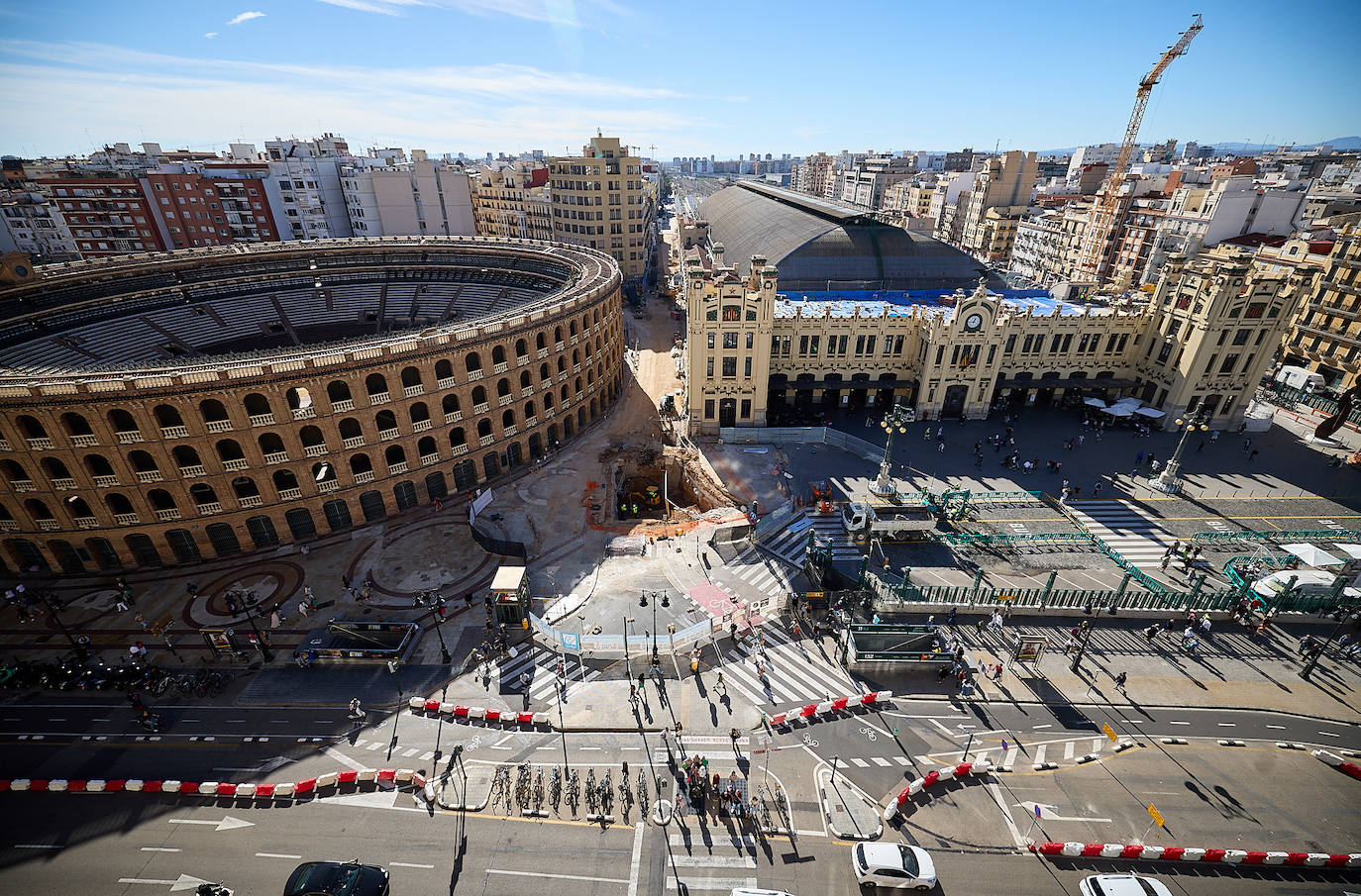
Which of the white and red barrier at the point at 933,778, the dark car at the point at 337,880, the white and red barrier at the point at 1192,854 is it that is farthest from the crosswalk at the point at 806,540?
the dark car at the point at 337,880

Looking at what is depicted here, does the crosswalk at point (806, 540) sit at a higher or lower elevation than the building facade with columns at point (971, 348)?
lower

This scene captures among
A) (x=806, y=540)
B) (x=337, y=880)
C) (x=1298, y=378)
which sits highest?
(x=1298, y=378)

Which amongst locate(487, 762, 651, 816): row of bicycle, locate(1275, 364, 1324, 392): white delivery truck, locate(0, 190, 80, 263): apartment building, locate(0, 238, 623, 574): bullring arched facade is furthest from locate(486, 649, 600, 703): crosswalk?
locate(0, 190, 80, 263): apartment building

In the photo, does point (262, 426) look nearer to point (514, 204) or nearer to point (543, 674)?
point (543, 674)

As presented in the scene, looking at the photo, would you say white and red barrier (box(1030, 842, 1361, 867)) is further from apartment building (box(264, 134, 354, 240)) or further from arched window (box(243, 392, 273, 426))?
apartment building (box(264, 134, 354, 240))

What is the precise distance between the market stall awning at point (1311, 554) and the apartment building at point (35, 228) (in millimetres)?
180740

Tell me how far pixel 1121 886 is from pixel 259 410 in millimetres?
58437

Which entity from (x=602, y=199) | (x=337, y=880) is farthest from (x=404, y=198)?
(x=337, y=880)

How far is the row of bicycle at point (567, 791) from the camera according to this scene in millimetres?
27891

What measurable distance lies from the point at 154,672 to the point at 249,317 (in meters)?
49.1

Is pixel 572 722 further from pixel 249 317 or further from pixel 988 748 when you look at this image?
pixel 249 317

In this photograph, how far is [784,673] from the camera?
35.2 meters

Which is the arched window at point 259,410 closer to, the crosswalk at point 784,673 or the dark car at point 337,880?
the dark car at point 337,880

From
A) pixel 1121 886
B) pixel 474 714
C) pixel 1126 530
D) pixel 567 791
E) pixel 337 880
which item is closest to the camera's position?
pixel 1121 886
